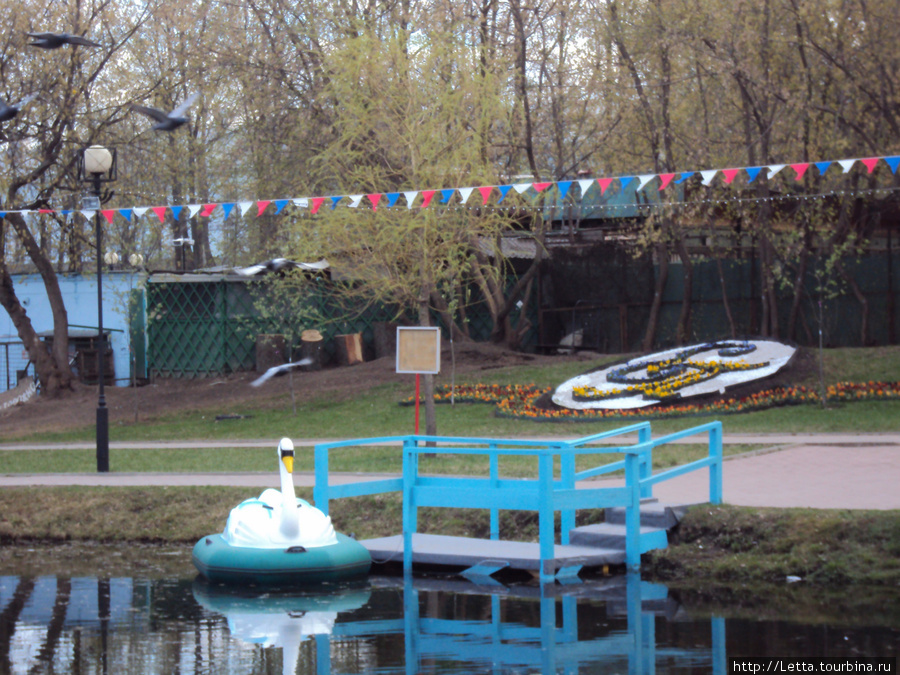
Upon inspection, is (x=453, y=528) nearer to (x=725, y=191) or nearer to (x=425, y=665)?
(x=425, y=665)

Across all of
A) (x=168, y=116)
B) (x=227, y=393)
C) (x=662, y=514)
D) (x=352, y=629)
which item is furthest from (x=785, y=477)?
(x=227, y=393)

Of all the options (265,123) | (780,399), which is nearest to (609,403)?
(780,399)

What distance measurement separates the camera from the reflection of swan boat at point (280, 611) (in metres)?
8.31

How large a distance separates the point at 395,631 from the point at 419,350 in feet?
23.1

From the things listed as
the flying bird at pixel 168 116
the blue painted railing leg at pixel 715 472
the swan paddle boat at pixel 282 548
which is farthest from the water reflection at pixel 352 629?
the flying bird at pixel 168 116

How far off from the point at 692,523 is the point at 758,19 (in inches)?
642

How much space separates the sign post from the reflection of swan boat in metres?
5.42

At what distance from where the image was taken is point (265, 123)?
28219 mm

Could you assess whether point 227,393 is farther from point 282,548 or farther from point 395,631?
point 395,631

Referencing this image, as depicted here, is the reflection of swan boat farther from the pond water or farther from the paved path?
the paved path

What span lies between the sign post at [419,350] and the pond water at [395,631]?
520 cm

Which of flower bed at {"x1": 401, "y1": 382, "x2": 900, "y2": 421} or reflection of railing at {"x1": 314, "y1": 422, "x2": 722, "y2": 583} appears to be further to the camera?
flower bed at {"x1": 401, "y1": 382, "x2": 900, "y2": 421}

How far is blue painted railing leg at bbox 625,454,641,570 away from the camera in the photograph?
33.1 feet

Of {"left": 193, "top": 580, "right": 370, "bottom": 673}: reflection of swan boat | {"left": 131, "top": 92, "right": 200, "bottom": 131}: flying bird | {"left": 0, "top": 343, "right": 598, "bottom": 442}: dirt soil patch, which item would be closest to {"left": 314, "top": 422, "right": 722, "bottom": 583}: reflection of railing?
{"left": 193, "top": 580, "right": 370, "bottom": 673}: reflection of swan boat
